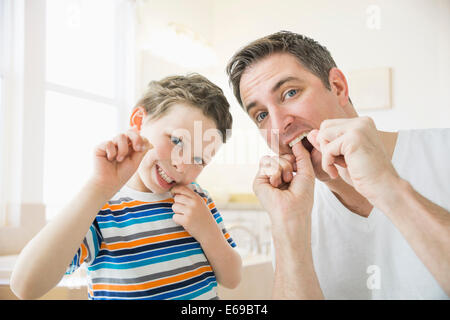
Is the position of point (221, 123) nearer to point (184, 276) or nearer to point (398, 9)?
point (184, 276)

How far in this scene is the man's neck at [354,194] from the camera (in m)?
0.65

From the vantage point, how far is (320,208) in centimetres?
73

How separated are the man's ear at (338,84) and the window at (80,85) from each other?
105 cm

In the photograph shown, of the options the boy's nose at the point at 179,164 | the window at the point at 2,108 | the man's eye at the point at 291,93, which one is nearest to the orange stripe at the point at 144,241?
the boy's nose at the point at 179,164

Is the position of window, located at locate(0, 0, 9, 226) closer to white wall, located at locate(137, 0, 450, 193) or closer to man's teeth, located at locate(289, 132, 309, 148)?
white wall, located at locate(137, 0, 450, 193)

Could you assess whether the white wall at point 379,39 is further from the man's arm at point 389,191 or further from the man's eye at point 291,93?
the man's arm at point 389,191

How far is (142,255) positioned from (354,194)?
0.43 metres

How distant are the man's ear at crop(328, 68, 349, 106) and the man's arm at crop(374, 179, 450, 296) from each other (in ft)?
1.17

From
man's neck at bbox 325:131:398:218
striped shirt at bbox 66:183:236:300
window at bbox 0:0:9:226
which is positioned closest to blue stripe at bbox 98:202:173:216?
striped shirt at bbox 66:183:236:300

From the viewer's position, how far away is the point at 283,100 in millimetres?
636

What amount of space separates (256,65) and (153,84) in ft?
0.71

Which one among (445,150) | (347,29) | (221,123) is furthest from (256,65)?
(347,29)

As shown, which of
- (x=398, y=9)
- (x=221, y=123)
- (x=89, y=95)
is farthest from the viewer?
(x=89, y=95)

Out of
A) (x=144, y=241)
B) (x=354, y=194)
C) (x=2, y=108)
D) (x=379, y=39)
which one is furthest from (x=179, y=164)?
(x=2, y=108)
